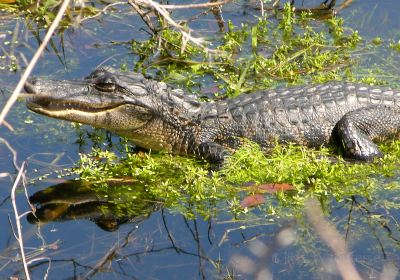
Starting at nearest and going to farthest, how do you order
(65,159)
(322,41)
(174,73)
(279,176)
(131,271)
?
1. (131,271)
2. (279,176)
3. (65,159)
4. (174,73)
5. (322,41)

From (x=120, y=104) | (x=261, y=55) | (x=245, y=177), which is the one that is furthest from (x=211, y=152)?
(x=261, y=55)

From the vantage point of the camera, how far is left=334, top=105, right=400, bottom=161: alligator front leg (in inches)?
274

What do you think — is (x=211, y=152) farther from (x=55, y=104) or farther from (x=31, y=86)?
(x=31, y=86)

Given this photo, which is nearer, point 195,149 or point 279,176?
point 279,176

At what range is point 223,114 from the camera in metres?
7.36

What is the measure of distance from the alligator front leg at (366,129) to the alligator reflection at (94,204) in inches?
65.1

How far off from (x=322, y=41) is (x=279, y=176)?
2.90m

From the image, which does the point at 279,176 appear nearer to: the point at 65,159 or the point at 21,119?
the point at 65,159

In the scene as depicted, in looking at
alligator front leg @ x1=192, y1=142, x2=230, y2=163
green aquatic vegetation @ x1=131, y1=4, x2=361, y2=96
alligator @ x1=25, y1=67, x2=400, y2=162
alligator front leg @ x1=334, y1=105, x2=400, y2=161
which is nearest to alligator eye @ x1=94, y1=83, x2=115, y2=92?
alligator @ x1=25, y1=67, x2=400, y2=162

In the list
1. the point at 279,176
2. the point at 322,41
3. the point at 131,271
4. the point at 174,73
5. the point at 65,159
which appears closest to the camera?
the point at 131,271

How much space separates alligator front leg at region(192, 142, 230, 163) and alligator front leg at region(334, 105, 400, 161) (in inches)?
37.4

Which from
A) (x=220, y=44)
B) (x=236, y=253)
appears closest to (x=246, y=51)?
(x=220, y=44)

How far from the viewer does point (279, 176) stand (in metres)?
6.51

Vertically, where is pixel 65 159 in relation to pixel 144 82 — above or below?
below
